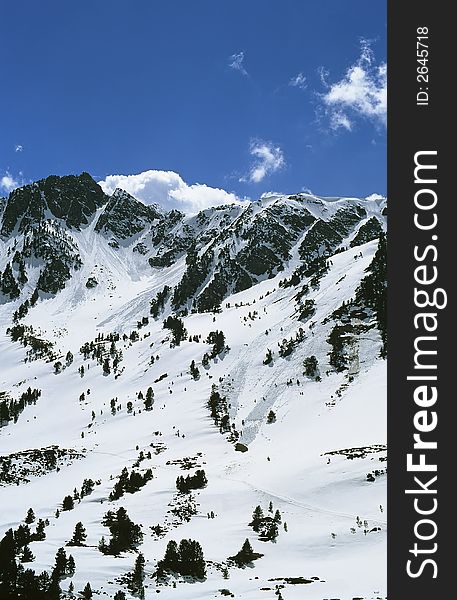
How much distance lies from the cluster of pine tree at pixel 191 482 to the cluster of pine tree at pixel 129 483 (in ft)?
13.3

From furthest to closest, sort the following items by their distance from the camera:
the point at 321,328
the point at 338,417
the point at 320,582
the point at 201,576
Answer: the point at 321,328 < the point at 338,417 < the point at 201,576 < the point at 320,582

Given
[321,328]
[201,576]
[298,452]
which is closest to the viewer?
[201,576]

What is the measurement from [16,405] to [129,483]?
50.4 meters

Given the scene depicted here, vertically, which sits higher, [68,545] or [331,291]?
[331,291]

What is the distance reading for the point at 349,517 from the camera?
26688 millimetres

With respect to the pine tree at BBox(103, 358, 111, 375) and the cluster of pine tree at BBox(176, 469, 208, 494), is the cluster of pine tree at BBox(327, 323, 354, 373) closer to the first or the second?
the cluster of pine tree at BBox(176, 469, 208, 494)

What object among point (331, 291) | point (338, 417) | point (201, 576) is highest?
point (331, 291)

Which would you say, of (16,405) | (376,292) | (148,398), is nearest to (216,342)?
(148,398)

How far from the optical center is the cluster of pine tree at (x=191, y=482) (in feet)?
124

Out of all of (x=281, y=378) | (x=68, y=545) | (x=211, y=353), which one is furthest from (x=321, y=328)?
(x=68, y=545)

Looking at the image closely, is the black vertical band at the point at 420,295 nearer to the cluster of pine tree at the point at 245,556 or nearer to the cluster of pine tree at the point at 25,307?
the cluster of pine tree at the point at 245,556

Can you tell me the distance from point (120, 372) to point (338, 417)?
5402cm

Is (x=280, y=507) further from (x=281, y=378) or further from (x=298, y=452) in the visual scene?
(x=281, y=378)

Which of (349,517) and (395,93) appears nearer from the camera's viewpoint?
(395,93)
